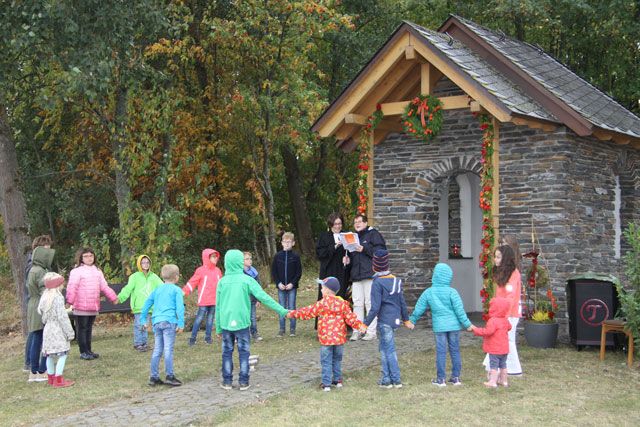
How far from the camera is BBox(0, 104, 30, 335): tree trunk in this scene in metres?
13.5

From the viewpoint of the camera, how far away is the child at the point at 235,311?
26.8ft

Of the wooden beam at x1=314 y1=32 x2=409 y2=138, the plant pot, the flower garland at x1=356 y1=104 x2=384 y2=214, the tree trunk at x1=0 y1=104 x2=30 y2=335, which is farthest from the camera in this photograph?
the tree trunk at x1=0 y1=104 x2=30 y2=335

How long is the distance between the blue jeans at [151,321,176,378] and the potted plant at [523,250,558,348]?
5321 mm

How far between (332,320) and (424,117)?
205 inches

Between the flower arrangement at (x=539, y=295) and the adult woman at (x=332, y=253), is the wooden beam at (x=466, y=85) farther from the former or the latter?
the adult woman at (x=332, y=253)

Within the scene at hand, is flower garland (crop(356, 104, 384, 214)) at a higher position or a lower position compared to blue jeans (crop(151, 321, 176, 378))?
higher

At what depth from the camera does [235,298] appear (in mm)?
8203

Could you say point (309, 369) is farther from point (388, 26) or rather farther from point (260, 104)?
point (388, 26)

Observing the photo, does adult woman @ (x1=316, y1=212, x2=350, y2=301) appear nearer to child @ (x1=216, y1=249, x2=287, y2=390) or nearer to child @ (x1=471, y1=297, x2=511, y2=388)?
child @ (x1=216, y1=249, x2=287, y2=390)

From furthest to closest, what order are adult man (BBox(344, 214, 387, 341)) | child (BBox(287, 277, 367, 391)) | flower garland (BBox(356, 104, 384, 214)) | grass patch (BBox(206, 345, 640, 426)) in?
flower garland (BBox(356, 104, 384, 214)) < adult man (BBox(344, 214, 387, 341)) < child (BBox(287, 277, 367, 391)) < grass patch (BBox(206, 345, 640, 426))

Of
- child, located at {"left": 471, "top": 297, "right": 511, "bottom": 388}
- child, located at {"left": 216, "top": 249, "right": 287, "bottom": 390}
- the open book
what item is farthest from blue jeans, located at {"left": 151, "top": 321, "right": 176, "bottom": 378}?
child, located at {"left": 471, "top": 297, "right": 511, "bottom": 388}

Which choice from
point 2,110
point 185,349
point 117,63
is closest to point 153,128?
point 117,63

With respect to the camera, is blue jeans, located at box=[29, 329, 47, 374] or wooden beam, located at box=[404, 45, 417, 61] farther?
wooden beam, located at box=[404, 45, 417, 61]

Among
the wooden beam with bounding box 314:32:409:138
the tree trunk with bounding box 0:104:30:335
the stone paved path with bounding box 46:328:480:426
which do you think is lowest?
the stone paved path with bounding box 46:328:480:426
